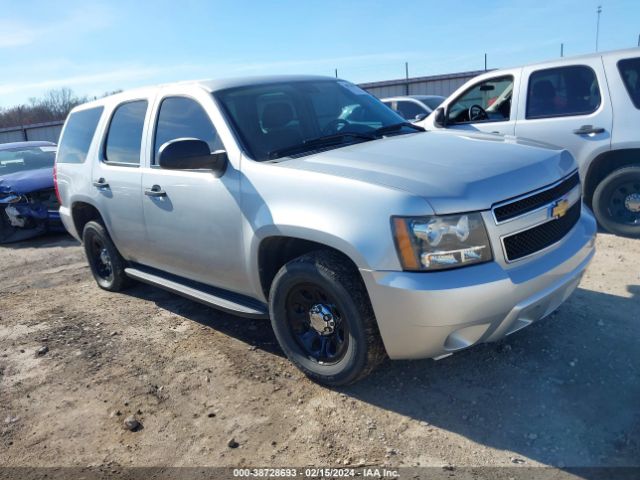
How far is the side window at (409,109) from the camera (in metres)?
11.4

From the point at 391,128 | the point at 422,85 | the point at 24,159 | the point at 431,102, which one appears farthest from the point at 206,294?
the point at 422,85

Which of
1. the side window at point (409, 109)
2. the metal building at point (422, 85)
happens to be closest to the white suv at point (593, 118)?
the side window at point (409, 109)

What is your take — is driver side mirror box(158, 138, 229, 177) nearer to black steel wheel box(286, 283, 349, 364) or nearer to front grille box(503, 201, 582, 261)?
black steel wheel box(286, 283, 349, 364)

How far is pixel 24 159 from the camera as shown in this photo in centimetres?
938

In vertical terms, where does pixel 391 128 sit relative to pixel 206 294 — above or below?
above

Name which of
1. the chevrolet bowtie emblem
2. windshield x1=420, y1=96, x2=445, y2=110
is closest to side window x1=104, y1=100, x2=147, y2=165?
the chevrolet bowtie emblem

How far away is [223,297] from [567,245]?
2.22 metres

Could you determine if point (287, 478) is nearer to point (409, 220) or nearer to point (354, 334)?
point (354, 334)

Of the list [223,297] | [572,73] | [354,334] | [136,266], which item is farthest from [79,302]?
[572,73]

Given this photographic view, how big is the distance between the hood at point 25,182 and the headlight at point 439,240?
288 inches

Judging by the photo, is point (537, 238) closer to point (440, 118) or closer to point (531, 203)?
point (531, 203)

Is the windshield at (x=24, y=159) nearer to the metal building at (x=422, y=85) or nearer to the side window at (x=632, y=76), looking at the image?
the side window at (x=632, y=76)

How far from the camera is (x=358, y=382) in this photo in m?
3.29

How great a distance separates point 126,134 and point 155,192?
35.3 inches
